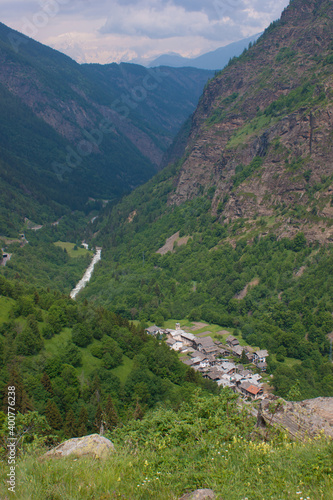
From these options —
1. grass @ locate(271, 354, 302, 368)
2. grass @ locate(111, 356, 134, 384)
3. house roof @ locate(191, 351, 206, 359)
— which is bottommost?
grass @ locate(271, 354, 302, 368)

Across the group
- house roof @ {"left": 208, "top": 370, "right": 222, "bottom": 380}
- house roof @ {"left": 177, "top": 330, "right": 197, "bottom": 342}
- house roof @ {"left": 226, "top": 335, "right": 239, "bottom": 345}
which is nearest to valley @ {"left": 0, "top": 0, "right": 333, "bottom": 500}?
house roof @ {"left": 177, "top": 330, "right": 197, "bottom": 342}

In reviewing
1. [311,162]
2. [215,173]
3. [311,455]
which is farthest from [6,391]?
[215,173]

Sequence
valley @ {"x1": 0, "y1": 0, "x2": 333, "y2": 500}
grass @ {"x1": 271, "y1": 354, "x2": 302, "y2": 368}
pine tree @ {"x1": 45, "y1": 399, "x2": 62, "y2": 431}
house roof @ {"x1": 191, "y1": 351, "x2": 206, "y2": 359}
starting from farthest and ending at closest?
house roof @ {"x1": 191, "y1": 351, "x2": 206, "y2": 359} → grass @ {"x1": 271, "y1": 354, "x2": 302, "y2": 368} → pine tree @ {"x1": 45, "y1": 399, "x2": 62, "y2": 431} → valley @ {"x1": 0, "y1": 0, "x2": 333, "y2": 500}

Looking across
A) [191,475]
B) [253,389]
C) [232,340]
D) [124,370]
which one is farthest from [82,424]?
[232,340]

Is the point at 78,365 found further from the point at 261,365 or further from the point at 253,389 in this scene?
the point at 261,365

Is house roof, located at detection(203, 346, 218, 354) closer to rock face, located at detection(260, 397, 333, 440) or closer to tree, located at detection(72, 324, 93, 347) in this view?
tree, located at detection(72, 324, 93, 347)

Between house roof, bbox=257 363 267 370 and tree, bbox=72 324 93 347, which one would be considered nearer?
tree, bbox=72 324 93 347

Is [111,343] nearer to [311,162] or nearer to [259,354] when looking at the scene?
[259,354]
